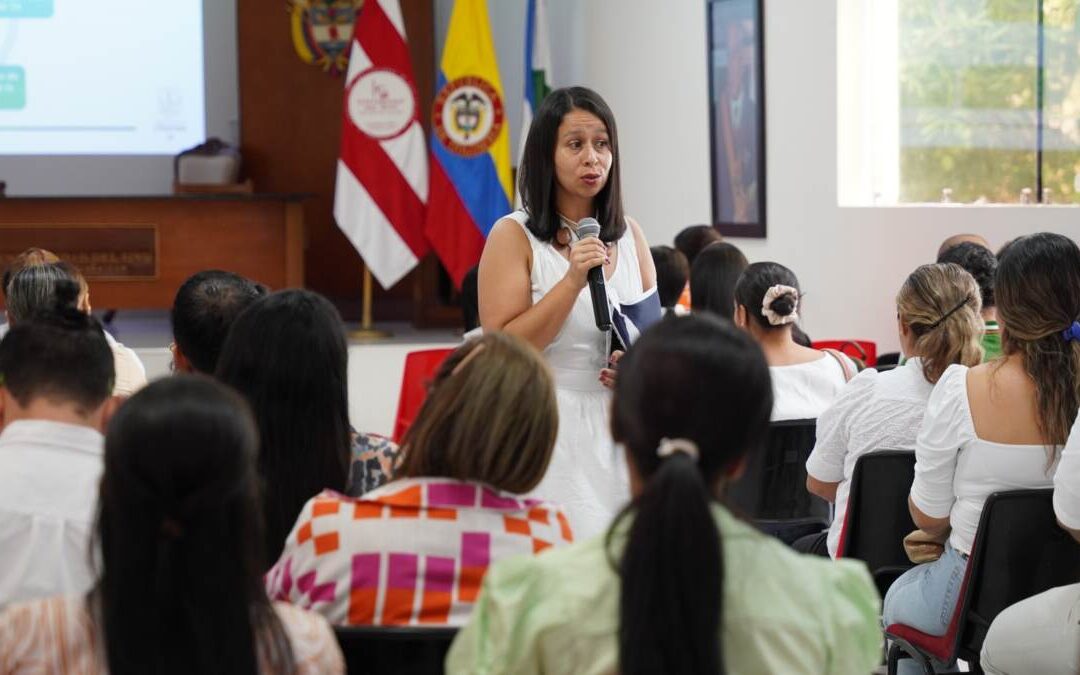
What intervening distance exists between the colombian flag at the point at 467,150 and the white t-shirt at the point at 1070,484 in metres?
6.34

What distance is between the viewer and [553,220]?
2.79m

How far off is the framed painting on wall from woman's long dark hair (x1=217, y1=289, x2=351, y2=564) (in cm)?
483

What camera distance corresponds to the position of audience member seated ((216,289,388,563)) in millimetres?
1979

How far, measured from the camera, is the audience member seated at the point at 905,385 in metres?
2.71

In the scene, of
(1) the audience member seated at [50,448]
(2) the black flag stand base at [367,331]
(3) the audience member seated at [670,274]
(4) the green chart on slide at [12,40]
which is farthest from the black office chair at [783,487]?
(4) the green chart on slide at [12,40]

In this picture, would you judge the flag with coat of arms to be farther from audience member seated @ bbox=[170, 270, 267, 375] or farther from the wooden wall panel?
audience member seated @ bbox=[170, 270, 267, 375]

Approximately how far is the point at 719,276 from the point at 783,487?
99cm

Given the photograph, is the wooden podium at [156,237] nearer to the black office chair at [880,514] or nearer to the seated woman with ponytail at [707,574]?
the black office chair at [880,514]

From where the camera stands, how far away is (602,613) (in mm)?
1311

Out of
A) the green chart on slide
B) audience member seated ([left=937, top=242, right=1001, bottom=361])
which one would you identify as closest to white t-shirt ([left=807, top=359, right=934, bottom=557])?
audience member seated ([left=937, top=242, right=1001, bottom=361])

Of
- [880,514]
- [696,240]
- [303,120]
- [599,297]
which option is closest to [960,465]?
[880,514]

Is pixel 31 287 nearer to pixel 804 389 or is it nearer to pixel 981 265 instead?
pixel 804 389

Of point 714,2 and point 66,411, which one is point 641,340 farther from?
point 714,2

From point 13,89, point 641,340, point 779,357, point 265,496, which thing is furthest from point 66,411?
point 13,89
